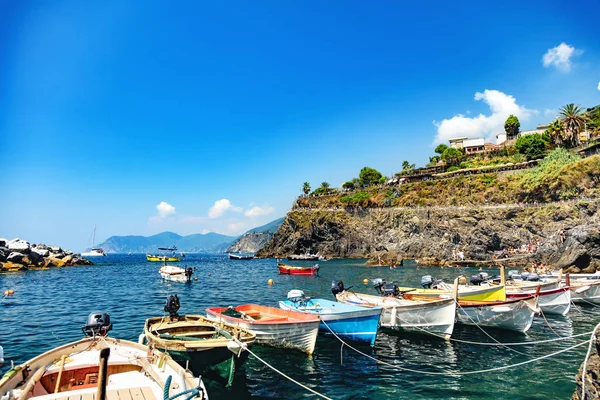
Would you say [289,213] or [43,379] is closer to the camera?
[43,379]

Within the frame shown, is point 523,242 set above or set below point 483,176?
below

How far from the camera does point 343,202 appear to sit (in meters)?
115

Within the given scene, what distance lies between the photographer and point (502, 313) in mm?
17219

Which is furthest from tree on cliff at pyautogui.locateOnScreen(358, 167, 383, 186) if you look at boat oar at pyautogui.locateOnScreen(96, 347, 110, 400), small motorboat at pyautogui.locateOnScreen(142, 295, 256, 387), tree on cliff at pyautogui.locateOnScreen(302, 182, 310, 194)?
boat oar at pyautogui.locateOnScreen(96, 347, 110, 400)

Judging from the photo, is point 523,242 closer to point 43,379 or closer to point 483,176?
point 483,176

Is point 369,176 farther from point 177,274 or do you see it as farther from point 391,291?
point 391,291

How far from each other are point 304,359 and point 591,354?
10.1 metres

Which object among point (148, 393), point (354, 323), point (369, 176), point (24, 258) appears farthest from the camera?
point (369, 176)

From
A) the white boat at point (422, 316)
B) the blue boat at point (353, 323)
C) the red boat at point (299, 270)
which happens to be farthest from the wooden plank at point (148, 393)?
the red boat at point (299, 270)

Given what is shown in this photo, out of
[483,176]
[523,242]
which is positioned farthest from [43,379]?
[483,176]

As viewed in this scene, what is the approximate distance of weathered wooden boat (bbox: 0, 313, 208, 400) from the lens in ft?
23.2

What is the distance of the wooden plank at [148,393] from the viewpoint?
23.4ft

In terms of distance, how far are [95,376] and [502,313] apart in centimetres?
1769

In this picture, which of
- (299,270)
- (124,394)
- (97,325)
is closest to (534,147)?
(299,270)
